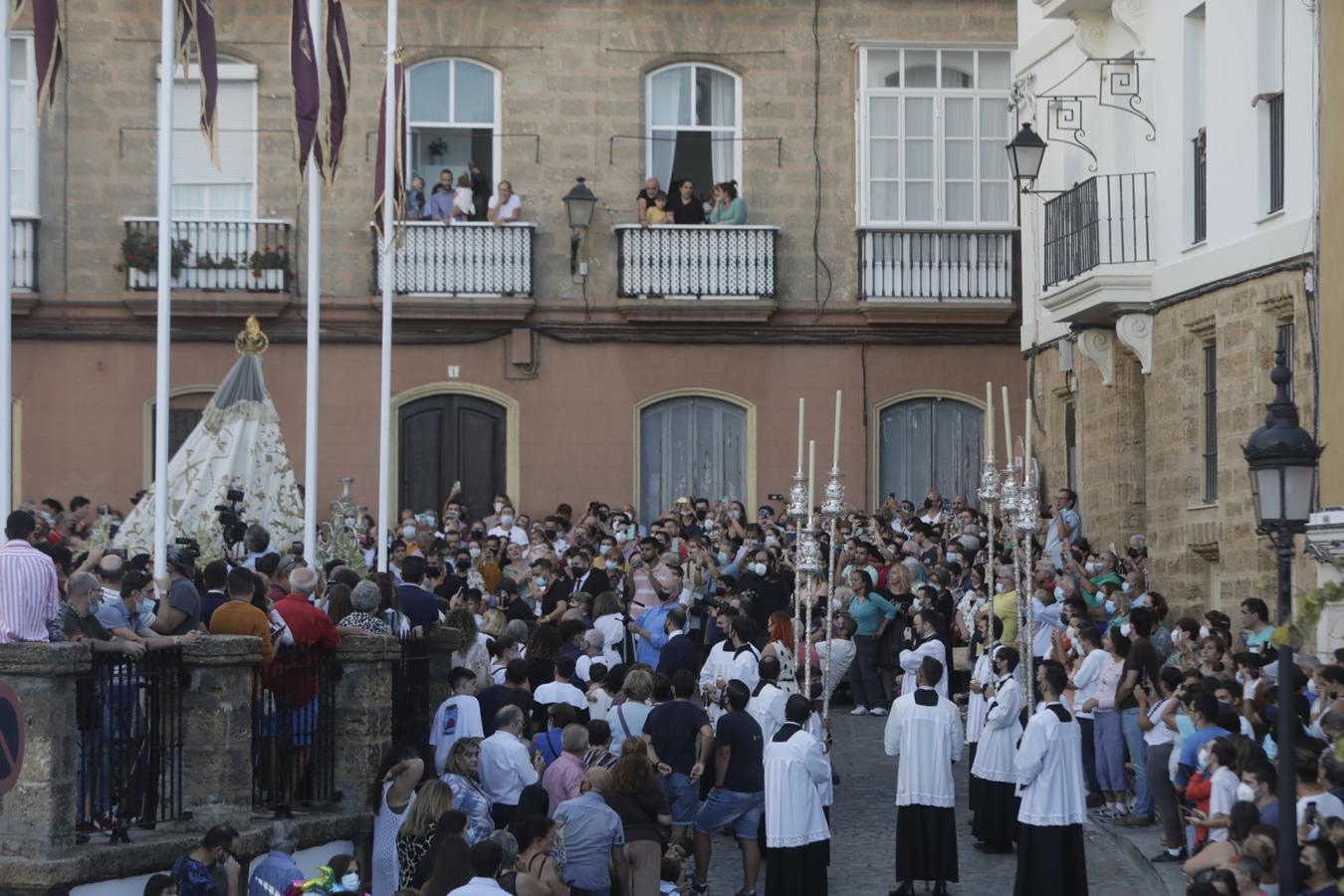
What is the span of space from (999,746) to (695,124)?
50.7 ft

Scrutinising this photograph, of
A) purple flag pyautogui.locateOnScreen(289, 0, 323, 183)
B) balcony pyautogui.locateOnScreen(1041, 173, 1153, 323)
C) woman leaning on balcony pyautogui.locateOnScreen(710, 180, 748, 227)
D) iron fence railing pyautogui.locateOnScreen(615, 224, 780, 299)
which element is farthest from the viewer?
woman leaning on balcony pyautogui.locateOnScreen(710, 180, 748, 227)


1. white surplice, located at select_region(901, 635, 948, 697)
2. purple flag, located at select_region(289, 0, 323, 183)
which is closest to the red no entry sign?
white surplice, located at select_region(901, 635, 948, 697)

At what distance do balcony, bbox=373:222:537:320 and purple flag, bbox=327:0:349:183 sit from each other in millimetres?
8622

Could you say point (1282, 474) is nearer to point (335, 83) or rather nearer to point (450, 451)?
point (335, 83)

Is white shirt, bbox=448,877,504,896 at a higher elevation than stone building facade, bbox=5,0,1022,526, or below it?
below

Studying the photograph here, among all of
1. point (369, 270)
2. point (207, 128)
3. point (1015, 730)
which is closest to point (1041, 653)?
point (1015, 730)

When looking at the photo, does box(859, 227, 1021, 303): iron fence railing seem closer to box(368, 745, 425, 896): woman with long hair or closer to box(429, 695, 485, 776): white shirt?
box(429, 695, 485, 776): white shirt

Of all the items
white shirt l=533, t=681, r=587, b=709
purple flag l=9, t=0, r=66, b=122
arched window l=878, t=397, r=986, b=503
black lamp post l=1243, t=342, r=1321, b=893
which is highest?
purple flag l=9, t=0, r=66, b=122

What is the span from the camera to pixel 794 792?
52.0 ft

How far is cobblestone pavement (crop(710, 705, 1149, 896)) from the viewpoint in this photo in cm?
1670

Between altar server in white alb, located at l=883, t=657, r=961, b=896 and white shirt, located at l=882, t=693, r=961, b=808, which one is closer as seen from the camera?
altar server in white alb, located at l=883, t=657, r=961, b=896

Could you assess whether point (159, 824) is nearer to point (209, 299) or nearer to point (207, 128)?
point (207, 128)

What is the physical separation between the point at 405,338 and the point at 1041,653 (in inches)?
497

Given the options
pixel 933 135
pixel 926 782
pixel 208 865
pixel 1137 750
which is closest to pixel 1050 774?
pixel 926 782
